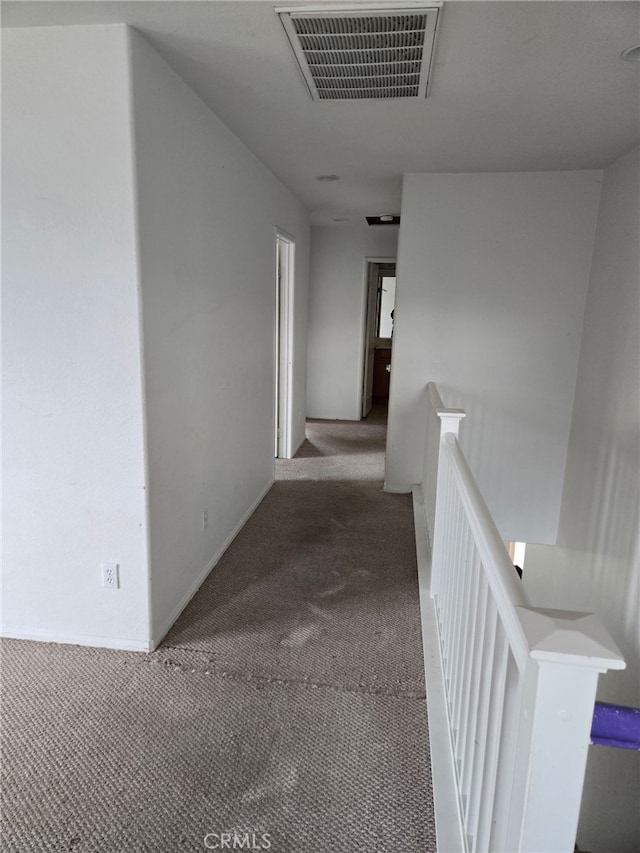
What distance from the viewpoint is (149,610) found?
7.19ft

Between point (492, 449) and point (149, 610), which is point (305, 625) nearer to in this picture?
point (149, 610)

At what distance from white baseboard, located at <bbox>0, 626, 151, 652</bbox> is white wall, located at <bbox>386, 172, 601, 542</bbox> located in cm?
253

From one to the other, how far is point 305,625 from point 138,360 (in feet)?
4.64

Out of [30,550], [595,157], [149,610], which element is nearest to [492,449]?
[595,157]

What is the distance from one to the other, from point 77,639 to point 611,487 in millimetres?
2936

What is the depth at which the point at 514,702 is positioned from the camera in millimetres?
931

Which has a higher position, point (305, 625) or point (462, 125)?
point (462, 125)

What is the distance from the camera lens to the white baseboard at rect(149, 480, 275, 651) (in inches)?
89.8

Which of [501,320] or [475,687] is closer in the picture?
[475,687]

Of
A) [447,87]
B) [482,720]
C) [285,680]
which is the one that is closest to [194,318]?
[447,87]

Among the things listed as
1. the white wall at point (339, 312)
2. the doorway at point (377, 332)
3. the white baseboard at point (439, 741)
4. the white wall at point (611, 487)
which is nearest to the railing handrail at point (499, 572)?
the white baseboard at point (439, 741)

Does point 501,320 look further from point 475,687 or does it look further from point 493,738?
point 493,738

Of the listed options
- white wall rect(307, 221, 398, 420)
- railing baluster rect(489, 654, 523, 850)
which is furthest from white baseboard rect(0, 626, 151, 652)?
Result: white wall rect(307, 221, 398, 420)

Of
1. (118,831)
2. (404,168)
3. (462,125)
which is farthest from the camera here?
(404,168)
